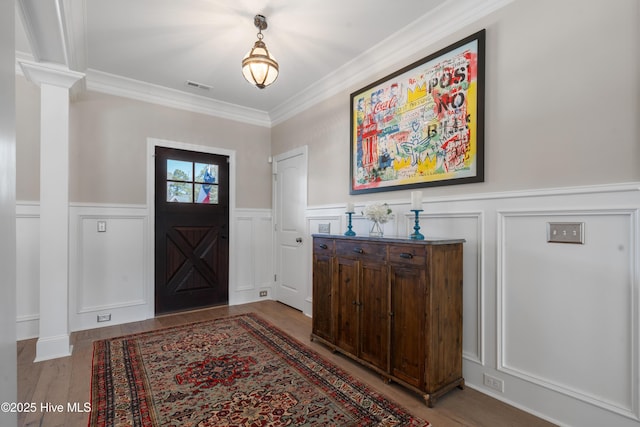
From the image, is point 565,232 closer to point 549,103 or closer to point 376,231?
point 549,103

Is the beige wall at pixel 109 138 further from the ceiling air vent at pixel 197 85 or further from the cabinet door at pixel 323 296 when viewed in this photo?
the cabinet door at pixel 323 296

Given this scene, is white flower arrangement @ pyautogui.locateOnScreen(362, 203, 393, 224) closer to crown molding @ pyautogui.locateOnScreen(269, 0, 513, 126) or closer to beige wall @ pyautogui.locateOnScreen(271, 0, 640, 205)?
beige wall @ pyautogui.locateOnScreen(271, 0, 640, 205)

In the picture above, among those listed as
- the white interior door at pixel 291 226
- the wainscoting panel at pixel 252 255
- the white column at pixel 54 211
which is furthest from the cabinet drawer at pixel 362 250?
the white column at pixel 54 211

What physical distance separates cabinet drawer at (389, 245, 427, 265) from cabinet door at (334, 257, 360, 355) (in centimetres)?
39

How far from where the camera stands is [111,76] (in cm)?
348

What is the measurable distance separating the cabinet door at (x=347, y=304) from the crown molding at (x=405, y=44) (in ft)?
6.21

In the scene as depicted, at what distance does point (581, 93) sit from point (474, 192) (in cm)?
81

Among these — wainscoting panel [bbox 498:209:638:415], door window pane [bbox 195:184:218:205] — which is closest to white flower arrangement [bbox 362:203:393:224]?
wainscoting panel [bbox 498:209:638:415]

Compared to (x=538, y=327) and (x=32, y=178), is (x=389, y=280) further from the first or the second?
(x=32, y=178)

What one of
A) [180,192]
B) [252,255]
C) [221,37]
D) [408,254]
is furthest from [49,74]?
[408,254]

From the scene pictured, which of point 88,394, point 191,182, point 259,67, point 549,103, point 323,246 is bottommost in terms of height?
point 88,394

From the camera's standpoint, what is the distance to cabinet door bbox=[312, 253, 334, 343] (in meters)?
2.82

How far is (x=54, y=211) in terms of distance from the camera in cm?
266

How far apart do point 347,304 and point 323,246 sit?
1.90 ft
